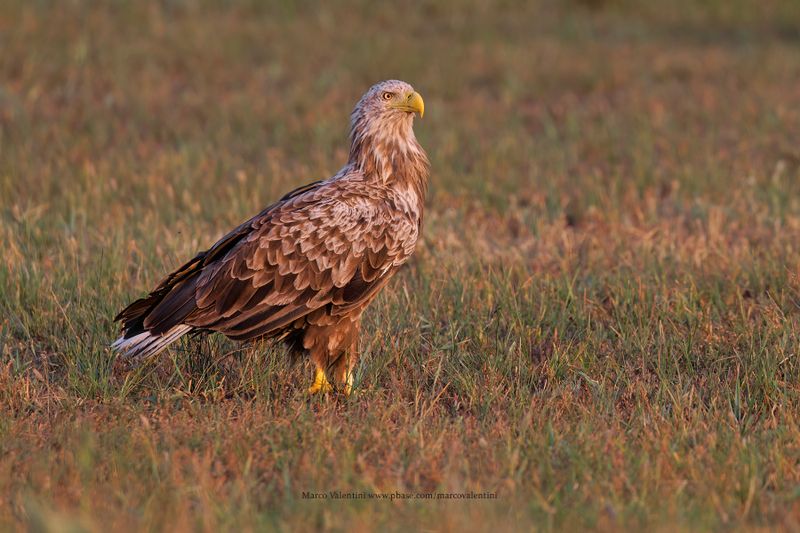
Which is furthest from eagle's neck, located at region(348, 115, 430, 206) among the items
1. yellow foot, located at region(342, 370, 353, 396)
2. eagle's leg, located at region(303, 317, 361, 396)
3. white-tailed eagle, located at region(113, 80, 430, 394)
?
yellow foot, located at region(342, 370, 353, 396)

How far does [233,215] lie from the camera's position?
Result: 28.8 ft

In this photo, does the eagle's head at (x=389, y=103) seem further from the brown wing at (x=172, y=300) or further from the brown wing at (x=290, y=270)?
the brown wing at (x=172, y=300)

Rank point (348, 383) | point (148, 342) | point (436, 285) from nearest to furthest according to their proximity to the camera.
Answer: point (148, 342) → point (348, 383) → point (436, 285)

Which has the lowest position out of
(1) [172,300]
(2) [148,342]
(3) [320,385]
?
(3) [320,385]

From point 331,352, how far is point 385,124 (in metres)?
1.33

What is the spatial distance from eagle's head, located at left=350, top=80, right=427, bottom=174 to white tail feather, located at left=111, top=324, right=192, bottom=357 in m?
1.47

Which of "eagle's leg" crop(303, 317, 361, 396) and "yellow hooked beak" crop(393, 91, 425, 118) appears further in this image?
"yellow hooked beak" crop(393, 91, 425, 118)

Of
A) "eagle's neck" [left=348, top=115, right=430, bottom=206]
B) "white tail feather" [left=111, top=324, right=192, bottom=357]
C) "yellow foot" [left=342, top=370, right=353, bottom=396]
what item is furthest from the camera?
"eagle's neck" [left=348, top=115, right=430, bottom=206]

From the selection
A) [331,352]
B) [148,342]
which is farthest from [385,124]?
[148,342]

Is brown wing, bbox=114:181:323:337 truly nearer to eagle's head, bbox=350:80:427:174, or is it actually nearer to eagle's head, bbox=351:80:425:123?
eagle's head, bbox=350:80:427:174

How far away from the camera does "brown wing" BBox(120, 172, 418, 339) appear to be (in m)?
5.54

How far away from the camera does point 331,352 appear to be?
5.81 m

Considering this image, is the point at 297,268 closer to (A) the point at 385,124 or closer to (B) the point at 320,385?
(B) the point at 320,385

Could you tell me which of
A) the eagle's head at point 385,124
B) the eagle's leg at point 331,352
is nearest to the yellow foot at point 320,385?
A: the eagle's leg at point 331,352
